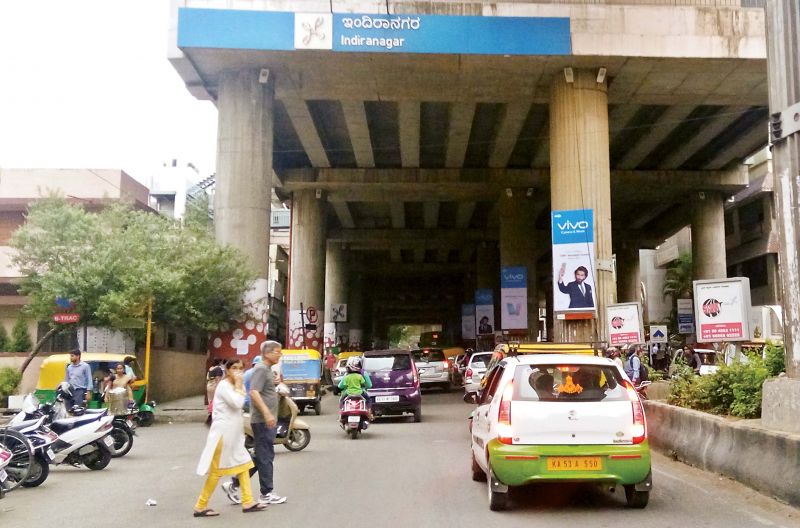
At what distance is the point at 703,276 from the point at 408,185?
1780 centimetres

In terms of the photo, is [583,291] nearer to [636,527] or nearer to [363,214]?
[636,527]

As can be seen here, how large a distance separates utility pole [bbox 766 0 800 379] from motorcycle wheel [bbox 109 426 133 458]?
34.3ft

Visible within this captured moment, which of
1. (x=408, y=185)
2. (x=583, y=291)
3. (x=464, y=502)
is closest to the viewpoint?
(x=464, y=502)

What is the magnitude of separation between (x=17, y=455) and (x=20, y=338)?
21.3 meters

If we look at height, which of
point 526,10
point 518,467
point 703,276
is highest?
point 526,10

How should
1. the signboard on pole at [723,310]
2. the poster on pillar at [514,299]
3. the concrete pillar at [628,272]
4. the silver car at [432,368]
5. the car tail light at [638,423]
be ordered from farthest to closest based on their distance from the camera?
the concrete pillar at [628,272] → the poster on pillar at [514,299] → the silver car at [432,368] → the signboard on pole at [723,310] → the car tail light at [638,423]

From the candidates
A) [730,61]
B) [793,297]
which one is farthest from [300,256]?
[793,297]

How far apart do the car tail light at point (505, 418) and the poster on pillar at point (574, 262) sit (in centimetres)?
1889

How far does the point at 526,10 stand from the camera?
26484mm

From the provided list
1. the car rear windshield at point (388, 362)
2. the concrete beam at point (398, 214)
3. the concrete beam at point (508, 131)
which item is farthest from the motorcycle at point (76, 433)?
the concrete beam at point (398, 214)

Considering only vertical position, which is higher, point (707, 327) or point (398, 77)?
point (398, 77)

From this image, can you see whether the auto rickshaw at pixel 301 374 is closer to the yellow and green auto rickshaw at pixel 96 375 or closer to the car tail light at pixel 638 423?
the yellow and green auto rickshaw at pixel 96 375

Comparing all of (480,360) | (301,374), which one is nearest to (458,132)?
(480,360)

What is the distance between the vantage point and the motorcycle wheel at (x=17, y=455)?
10.0 metres
